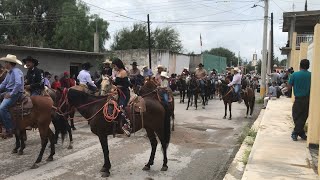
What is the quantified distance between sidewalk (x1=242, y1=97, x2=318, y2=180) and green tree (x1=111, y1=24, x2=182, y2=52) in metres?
51.8

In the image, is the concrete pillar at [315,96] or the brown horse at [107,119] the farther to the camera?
the concrete pillar at [315,96]

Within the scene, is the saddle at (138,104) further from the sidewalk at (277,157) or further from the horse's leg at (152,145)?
the sidewalk at (277,157)

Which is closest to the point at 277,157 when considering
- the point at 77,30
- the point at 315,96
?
the point at 315,96

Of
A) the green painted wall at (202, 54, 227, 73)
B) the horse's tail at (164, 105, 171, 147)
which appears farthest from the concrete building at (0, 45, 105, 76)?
the green painted wall at (202, 54, 227, 73)

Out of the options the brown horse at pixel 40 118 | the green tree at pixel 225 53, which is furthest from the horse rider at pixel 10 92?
the green tree at pixel 225 53

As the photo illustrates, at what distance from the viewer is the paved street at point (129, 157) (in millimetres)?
7543

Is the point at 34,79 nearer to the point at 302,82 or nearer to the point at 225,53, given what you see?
the point at 302,82

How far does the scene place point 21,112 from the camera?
825 centimetres

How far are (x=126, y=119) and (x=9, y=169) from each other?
2.62 m

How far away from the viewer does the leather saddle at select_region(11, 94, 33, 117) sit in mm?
8250

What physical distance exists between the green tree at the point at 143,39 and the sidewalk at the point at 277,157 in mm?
51777

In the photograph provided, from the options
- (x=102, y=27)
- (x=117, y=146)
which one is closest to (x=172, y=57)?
(x=102, y=27)

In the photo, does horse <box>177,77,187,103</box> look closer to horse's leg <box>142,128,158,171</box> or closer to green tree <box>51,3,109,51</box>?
horse's leg <box>142,128,158,171</box>

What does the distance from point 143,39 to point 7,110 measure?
55.4 metres
